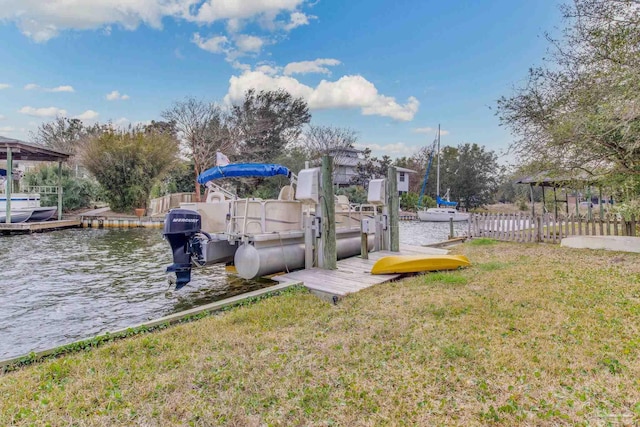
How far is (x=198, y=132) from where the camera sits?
2561 cm

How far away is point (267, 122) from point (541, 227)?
25.0 metres

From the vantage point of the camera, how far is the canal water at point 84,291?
15.0 ft

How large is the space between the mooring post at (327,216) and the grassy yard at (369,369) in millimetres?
2120

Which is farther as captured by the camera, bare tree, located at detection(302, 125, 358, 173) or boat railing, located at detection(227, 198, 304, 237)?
bare tree, located at detection(302, 125, 358, 173)

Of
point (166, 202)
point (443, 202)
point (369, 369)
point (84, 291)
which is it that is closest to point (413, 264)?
point (369, 369)

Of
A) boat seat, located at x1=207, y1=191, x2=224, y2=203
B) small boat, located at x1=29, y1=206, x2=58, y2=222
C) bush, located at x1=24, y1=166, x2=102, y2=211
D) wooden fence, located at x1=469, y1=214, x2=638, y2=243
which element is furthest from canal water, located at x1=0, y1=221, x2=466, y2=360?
bush, located at x1=24, y1=166, x2=102, y2=211

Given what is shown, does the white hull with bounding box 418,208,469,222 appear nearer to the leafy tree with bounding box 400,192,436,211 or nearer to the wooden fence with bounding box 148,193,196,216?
the leafy tree with bounding box 400,192,436,211

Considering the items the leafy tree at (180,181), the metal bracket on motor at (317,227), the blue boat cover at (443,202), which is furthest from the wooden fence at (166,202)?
the blue boat cover at (443,202)

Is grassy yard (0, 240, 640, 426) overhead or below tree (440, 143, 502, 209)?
below

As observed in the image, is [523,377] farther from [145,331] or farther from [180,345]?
[145,331]

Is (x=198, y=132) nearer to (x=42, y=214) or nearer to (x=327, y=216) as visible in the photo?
(x=42, y=214)

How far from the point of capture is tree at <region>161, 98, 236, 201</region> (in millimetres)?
25656

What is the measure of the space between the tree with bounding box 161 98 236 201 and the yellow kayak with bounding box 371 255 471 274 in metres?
22.0

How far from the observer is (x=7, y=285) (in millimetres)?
6652
